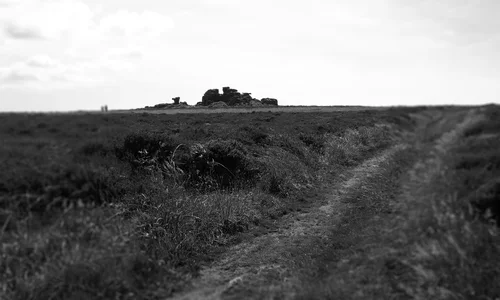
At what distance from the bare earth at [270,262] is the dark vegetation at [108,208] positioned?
1.10 feet

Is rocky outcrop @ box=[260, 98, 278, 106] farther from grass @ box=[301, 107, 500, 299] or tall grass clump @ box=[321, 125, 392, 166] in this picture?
grass @ box=[301, 107, 500, 299]

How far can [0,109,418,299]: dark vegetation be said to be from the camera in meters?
4.32

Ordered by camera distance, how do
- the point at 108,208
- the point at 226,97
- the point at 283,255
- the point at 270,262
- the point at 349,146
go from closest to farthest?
the point at 108,208 → the point at 270,262 → the point at 283,255 → the point at 349,146 → the point at 226,97

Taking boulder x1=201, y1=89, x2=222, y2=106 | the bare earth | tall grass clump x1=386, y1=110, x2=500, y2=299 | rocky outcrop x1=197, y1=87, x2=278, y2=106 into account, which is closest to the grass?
tall grass clump x1=386, y1=110, x2=500, y2=299

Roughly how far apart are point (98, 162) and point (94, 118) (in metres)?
0.64

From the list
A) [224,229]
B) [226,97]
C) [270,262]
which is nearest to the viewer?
[270,262]

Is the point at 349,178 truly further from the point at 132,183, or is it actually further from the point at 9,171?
the point at 9,171

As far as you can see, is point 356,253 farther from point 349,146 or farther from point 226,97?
Answer: point 226,97

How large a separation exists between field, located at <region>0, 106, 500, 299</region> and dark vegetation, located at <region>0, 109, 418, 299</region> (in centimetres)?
2

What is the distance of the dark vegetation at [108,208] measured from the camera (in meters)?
4.32

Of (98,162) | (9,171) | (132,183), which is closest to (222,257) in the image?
(132,183)

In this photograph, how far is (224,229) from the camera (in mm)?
7934

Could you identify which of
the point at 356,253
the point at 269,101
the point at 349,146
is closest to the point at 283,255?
the point at 356,253

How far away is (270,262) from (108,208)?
2644 mm
